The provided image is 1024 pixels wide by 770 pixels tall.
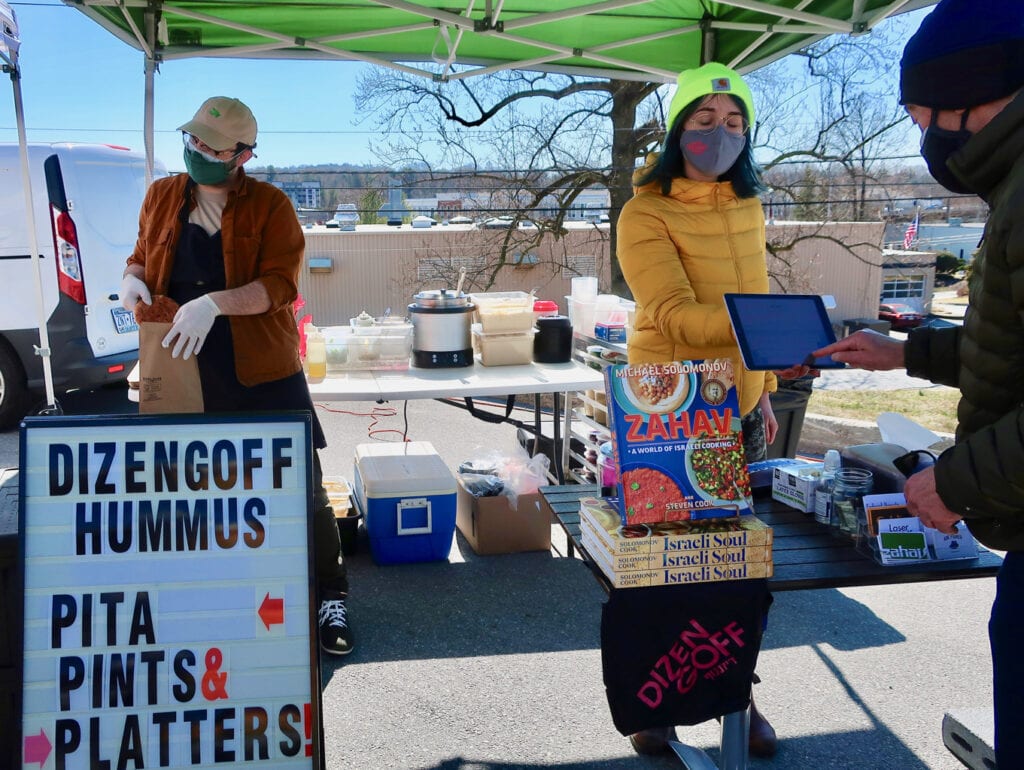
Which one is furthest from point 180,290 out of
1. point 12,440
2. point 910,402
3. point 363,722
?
point 910,402

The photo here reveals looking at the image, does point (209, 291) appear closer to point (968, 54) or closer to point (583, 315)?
point (968, 54)

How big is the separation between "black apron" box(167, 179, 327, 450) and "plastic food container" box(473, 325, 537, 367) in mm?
1858

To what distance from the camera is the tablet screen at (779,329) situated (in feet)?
6.25

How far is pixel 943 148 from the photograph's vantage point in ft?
4.88

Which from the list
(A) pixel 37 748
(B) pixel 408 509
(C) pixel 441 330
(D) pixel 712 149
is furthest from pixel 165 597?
(C) pixel 441 330

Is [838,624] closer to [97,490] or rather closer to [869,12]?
[869,12]

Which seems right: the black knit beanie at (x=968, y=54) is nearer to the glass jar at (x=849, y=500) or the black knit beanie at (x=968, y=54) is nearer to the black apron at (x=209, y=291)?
the glass jar at (x=849, y=500)

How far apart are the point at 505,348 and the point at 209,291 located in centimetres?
205

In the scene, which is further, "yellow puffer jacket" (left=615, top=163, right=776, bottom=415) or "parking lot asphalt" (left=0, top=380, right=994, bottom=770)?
"parking lot asphalt" (left=0, top=380, right=994, bottom=770)

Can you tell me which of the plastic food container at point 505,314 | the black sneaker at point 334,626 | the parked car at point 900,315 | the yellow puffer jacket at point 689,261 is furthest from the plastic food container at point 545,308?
the parked car at point 900,315

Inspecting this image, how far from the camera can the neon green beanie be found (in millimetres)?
2396

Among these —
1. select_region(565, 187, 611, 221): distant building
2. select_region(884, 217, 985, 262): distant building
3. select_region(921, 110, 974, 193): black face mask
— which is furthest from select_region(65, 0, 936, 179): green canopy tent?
select_region(884, 217, 985, 262): distant building

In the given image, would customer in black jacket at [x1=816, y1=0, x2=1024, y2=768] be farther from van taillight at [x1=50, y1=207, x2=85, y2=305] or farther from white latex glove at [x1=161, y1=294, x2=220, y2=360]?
van taillight at [x1=50, y1=207, x2=85, y2=305]

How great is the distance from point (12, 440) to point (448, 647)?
5.61 m
